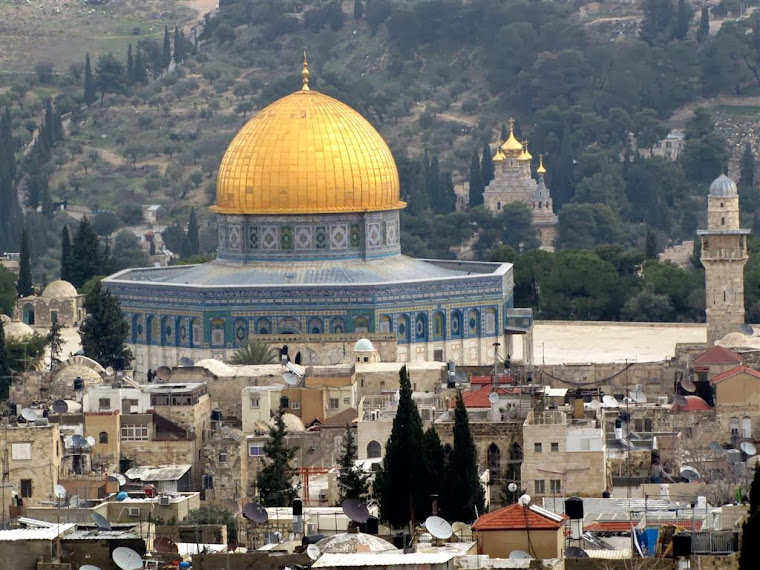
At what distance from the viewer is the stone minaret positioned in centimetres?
6103

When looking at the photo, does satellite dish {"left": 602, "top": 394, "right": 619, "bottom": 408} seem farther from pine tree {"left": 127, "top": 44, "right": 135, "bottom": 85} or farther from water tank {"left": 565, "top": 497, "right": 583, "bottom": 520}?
pine tree {"left": 127, "top": 44, "right": 135, "bottom": 85}

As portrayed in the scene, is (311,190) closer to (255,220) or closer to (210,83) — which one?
(255,220)

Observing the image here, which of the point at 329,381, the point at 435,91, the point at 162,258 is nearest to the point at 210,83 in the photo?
the point at 435,91

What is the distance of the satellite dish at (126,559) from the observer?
91.1 ft

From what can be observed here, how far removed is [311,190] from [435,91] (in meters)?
72.0

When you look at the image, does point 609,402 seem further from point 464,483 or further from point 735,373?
point 464,483

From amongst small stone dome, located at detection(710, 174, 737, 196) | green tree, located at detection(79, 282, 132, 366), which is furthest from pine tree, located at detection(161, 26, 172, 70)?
green tree, located at detection(79, 282, 132, 366)

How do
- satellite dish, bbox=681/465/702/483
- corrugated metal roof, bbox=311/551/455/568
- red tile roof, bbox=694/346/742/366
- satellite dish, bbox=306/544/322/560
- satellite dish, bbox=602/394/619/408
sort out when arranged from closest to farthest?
corrugated metal roof, bbox=311/551/455/568 → satellite dish, bbox=306/544/322/560 → satellite dish, bbox=681/465/702/483 → satellite dish, bbox=602/394/619/408 → red tile roof, bbox=694/346/742/366

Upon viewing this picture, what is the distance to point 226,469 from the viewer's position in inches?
1673

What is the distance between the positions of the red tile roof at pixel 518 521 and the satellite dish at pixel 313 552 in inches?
52.9

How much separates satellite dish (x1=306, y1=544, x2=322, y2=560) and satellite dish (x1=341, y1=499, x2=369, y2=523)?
3.36 m

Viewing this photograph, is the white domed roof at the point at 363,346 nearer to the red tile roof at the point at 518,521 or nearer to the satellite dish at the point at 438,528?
the satellite dish at the point at 438,528

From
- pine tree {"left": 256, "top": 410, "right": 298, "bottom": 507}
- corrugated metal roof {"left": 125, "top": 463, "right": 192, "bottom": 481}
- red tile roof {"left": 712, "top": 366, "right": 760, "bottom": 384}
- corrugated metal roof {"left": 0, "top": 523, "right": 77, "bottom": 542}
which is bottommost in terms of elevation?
corrugated metal roof {"left": 125, "top": 463, "right": 192, "bottom": 481}

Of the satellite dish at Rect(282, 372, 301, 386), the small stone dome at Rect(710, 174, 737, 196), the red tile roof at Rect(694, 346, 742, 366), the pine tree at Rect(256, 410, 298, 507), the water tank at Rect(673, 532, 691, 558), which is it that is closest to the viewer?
the water tank at Rect(673, 532, 691, 558)
